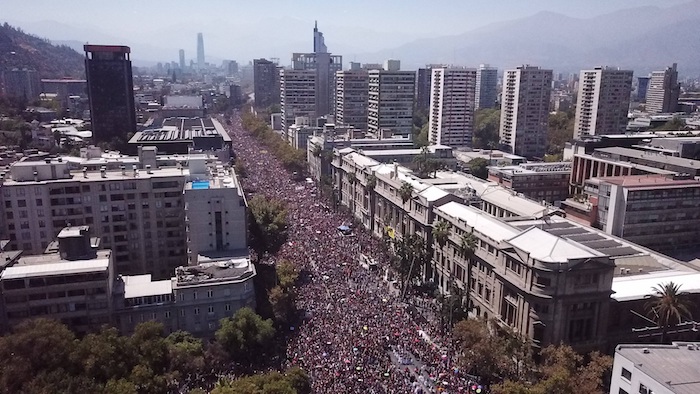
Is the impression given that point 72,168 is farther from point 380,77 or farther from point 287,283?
point 380,77

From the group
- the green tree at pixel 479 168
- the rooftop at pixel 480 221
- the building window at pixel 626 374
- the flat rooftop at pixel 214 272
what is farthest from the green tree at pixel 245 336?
the green tree at pixel 479 168

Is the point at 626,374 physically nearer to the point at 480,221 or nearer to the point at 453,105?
the point at 480,221

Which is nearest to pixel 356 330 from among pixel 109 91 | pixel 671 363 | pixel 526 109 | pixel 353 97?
pixel 671 363

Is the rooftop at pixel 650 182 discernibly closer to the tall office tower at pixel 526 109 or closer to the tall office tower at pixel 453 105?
the tall office tower at pixel 526 109

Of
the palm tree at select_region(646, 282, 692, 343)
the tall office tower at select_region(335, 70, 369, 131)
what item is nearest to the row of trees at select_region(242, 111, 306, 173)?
the tall office tower at select_region(335, 70, 369, 131)

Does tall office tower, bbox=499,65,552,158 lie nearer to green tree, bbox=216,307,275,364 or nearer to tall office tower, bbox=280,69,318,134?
tall office tower, bbox=280,69,318,134

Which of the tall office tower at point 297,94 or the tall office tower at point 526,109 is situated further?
the tall office tower at point 297,94
